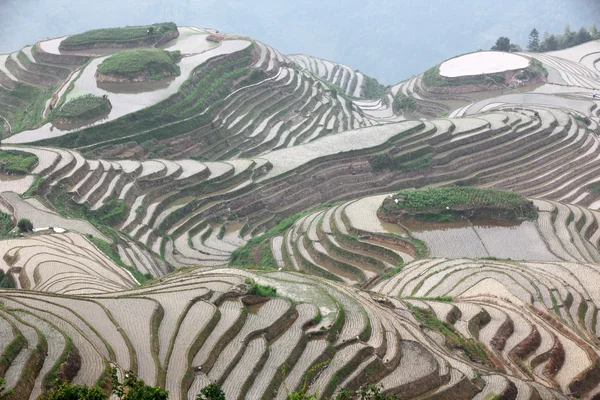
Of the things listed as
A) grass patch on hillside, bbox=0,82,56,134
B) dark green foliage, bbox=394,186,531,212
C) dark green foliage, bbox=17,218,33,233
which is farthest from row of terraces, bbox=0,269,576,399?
grass patch on hillside, bbox=0,82,56,134

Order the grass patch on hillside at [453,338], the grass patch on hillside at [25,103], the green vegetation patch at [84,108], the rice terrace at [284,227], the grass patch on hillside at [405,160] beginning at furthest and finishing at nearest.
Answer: the grass patch on hillside at [25,103] < the grass patch on hillside at [405,160] < the green vegetation patch at [84,108] < the grass patch on hillside at [453,338] < the rice terrace at [284,227]

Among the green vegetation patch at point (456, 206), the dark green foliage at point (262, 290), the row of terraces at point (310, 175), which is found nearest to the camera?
the dark green foliage at point (262, 290)

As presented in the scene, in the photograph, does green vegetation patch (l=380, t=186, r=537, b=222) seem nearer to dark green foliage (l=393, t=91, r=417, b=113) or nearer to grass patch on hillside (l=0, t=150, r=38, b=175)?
grass patch on hillside (l=0, t=150, r=38, b=175)

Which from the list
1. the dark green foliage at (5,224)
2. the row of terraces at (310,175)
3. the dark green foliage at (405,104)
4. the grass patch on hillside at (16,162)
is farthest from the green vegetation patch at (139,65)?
the dark green foliage at (405,104)

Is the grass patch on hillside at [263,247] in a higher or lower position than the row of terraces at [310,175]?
lower

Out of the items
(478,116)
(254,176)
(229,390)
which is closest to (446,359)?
(229,390)

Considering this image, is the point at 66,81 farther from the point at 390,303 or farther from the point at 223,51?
the point at 390,303

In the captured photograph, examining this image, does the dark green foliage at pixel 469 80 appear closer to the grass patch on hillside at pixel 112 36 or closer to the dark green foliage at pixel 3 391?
the grass patch on hillside at pixel 112 36
